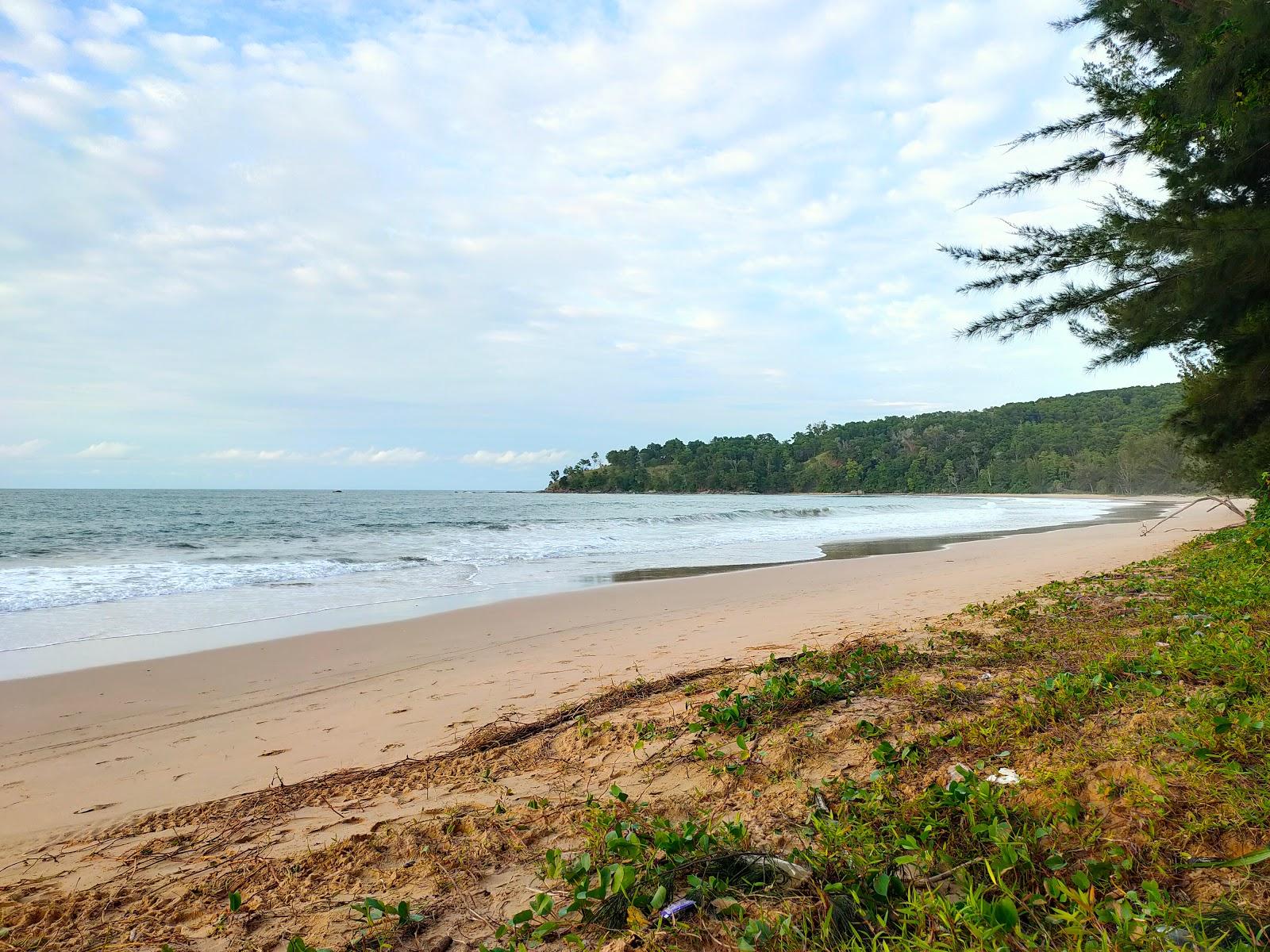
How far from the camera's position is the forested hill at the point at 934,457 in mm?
91938

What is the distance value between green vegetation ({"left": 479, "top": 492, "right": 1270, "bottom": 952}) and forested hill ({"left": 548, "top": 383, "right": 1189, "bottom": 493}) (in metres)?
91.9

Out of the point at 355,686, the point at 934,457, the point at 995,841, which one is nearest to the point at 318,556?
the point at 355,686

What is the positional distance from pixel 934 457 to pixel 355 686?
122210 mm

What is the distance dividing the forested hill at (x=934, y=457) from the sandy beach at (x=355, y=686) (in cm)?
8780

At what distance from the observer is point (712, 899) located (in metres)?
2.02

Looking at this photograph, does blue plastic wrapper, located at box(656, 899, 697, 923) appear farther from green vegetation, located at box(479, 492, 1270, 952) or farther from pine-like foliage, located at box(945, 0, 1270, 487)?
pine-like foliage, located at box(945, 0, 1270, 487)

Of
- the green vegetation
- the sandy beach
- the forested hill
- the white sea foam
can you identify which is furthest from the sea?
the forested hill

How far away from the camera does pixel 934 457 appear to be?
116 metres

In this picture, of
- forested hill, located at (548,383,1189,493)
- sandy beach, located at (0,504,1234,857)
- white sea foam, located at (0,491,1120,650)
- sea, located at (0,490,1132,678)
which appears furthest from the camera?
forested hill, located at (548,383,1189,493)

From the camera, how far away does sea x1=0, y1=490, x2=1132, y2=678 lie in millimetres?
8711

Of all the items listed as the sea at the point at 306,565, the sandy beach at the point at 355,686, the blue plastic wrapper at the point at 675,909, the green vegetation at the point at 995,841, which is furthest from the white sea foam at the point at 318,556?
Answer: the blue plastic wrapper at the point at 675,909

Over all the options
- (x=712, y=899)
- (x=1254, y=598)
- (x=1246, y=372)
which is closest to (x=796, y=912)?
(x=712, y=899)

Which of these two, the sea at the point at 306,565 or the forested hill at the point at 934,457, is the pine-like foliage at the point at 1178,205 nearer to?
the sea at the point at 306,565

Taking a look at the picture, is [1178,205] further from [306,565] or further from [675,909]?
[306,565]
